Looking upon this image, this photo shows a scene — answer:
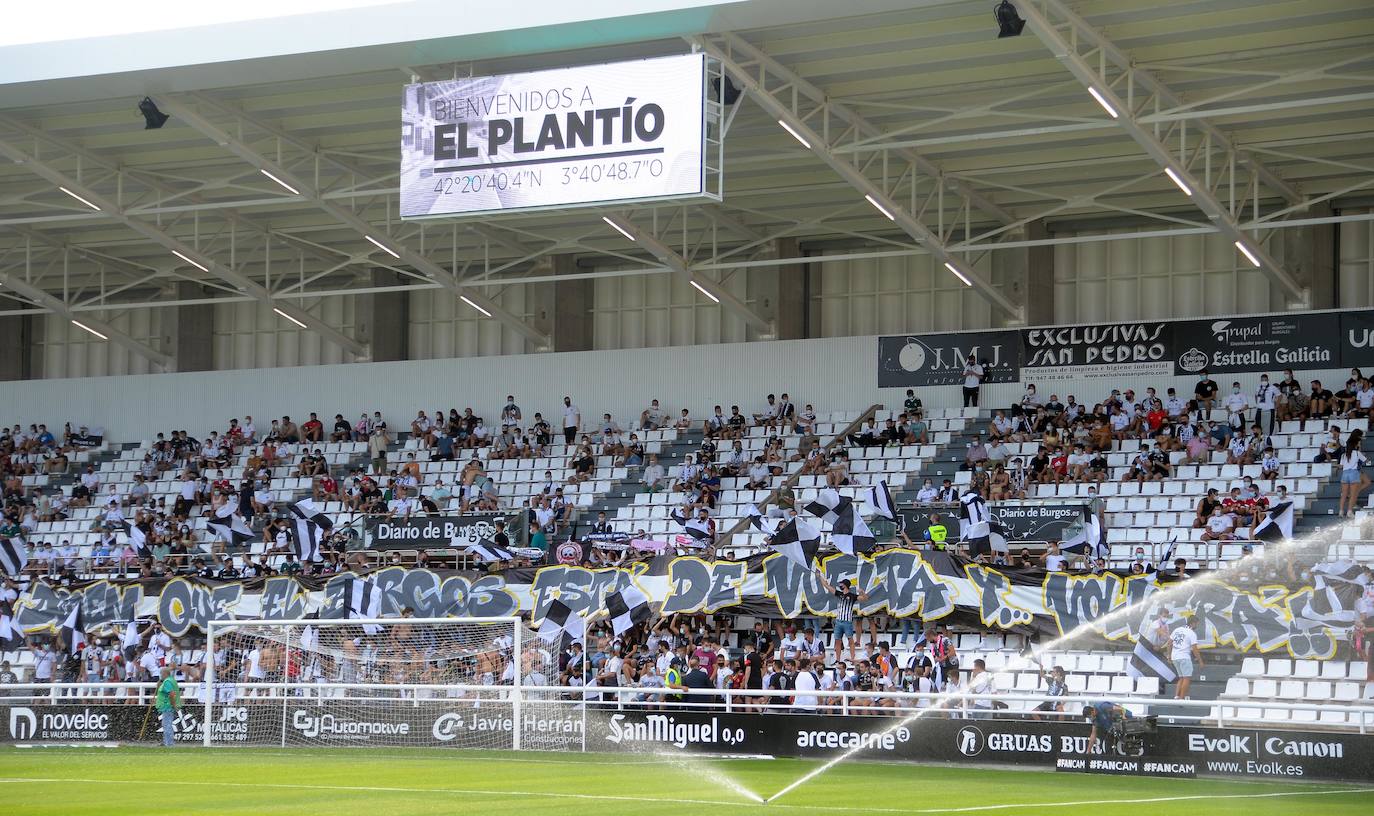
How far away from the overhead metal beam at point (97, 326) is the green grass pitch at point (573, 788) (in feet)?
69.4

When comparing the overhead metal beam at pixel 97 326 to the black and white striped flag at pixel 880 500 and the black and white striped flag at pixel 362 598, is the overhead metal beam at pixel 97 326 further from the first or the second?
the black and white striped flag at pixel 880 500

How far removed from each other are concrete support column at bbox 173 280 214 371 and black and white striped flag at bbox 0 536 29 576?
42.4ft

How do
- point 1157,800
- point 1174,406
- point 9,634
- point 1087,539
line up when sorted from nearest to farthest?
point 1157,800
point 1087,539
point 9,634
point 1174,406

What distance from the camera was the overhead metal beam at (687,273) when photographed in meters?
37.4

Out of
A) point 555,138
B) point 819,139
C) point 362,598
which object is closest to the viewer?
point 555,138

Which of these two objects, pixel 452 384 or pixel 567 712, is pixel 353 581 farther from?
pixel 452 384

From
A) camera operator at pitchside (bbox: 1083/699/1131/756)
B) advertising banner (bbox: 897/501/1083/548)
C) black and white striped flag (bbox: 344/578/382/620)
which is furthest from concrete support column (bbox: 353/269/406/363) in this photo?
camera operator at pitchside (bbox: 1083/699/1131/756)

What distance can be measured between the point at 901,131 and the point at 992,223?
35.8ft

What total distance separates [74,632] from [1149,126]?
69.6 feet

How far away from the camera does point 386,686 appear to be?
27391 millimetres

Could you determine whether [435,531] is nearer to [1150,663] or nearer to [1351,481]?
[1150,663]

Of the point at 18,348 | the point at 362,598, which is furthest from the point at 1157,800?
the point at 18,348

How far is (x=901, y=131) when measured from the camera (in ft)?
102

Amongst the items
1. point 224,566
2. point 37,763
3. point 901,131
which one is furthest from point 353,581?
point 901,131
